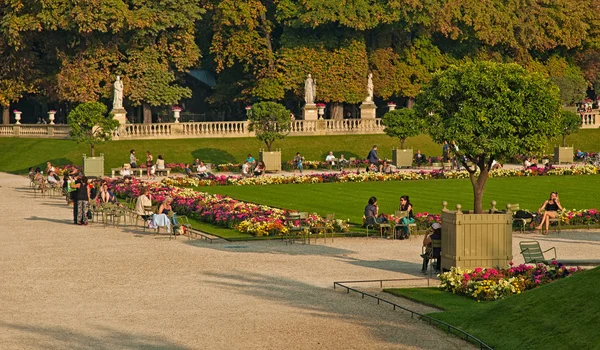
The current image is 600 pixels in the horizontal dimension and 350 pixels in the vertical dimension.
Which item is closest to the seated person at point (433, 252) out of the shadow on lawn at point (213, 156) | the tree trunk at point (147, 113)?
the shadow on lawn at point (213, 156)

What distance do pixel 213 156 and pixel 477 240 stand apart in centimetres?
4221

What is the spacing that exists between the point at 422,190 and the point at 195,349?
29.8m

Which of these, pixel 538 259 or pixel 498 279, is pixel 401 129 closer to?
pixel 538 259

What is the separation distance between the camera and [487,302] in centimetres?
2381

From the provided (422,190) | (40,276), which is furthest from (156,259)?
(422,190)

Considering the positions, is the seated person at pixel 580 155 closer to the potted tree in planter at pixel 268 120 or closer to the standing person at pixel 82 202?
the potted tree in planter at pixel 268 120

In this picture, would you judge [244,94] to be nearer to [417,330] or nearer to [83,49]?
[83,49]

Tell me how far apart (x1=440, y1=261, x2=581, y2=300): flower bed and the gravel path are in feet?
6.54

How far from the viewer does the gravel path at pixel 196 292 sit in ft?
68.6

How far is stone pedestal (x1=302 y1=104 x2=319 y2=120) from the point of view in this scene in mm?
77500

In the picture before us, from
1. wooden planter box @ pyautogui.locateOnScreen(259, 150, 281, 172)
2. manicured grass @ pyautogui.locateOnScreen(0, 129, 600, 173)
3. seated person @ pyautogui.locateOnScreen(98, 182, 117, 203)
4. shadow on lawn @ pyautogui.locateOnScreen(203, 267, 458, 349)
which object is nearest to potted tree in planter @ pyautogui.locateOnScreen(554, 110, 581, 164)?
manicured grass @ pyautogui.locateOnScreen(0, 129, 600, 173)

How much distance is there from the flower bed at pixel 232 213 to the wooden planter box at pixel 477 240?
7244mm

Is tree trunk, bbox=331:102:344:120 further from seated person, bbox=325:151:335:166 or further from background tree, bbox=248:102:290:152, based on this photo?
background tree, bbox=248:102:290:152

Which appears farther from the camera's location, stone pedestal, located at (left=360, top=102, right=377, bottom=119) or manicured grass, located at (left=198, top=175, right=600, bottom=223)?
stone pedestal, located at (left=360, top=102, right=377, bottom=119)
